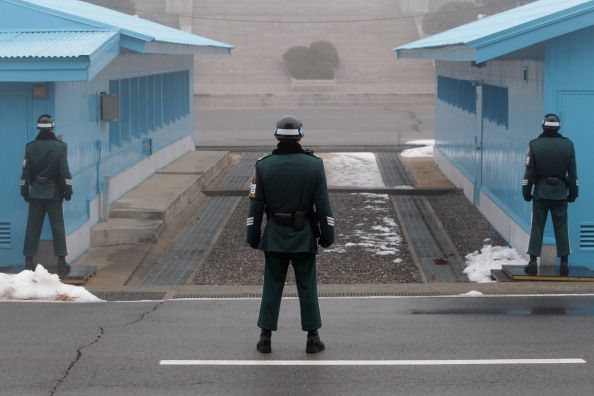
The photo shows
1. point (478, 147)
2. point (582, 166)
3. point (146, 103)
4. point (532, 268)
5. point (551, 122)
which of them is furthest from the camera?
point (146, 103)

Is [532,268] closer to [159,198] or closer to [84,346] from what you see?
[84,346]

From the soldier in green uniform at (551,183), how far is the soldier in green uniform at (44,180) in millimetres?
4999

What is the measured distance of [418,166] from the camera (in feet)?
86.2

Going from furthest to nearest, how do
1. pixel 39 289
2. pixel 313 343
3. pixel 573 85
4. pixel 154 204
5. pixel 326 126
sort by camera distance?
pixel 326 126 → pixel 154 204 → pixel 573 85 → pixel 39 289 → pixel 313 343

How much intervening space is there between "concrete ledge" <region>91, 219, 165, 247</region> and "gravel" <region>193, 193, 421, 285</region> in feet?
3.07

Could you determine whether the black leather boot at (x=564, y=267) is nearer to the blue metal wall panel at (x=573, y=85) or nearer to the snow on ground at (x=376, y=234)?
the blue metal wall panel at (x=573, y=85)

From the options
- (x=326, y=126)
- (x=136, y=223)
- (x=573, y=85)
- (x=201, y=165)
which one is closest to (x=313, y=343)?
(x=573, y=85)

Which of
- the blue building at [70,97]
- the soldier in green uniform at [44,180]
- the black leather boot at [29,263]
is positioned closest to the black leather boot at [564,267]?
the soldier in green uniform at [44,180]

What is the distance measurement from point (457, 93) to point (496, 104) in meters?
5.59

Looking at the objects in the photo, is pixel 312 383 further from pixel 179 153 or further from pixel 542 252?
pixel 179 153

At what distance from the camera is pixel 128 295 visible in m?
11.3

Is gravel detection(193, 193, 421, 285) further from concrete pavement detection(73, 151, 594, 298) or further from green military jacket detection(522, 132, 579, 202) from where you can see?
green military jacket detection(522, 132, 579, 202)

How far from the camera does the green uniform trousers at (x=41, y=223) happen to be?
12.2m

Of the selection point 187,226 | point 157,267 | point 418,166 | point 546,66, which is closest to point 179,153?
point 418,166
